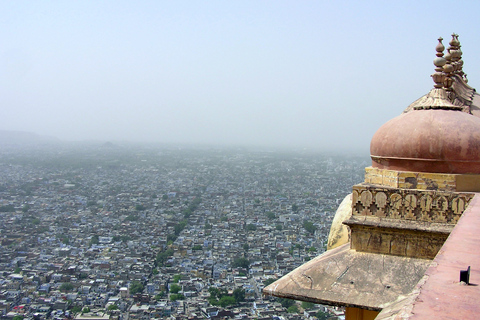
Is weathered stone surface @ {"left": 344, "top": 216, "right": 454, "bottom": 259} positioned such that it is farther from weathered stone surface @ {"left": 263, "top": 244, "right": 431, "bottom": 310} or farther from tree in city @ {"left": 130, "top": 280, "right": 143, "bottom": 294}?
tree in city @ {"left": 130, "top": 280, "right": 143, "bottom": 294}

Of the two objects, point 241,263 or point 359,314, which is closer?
point 359,314

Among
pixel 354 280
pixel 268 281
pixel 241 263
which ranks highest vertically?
pixel 354 280

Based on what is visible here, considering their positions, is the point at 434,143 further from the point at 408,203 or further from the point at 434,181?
the point at 408,203

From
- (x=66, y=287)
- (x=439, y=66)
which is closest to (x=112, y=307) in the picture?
(x=66, y=287)

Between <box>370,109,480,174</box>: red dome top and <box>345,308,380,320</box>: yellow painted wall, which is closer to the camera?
<box>345,308,380,320</box>: yellow painted wall

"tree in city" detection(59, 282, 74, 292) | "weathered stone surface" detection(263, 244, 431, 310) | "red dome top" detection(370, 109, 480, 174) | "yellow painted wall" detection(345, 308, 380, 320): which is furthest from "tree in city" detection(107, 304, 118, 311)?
"red dome top" detection(370, 109, 480, 174)

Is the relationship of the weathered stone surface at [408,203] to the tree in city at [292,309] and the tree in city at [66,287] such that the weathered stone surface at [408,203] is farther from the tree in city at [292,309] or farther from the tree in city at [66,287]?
the tree in city at [66,287]

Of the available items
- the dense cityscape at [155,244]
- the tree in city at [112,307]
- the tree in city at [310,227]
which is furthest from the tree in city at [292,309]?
the tree in city at [310,227]

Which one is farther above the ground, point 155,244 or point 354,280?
point 354,280
